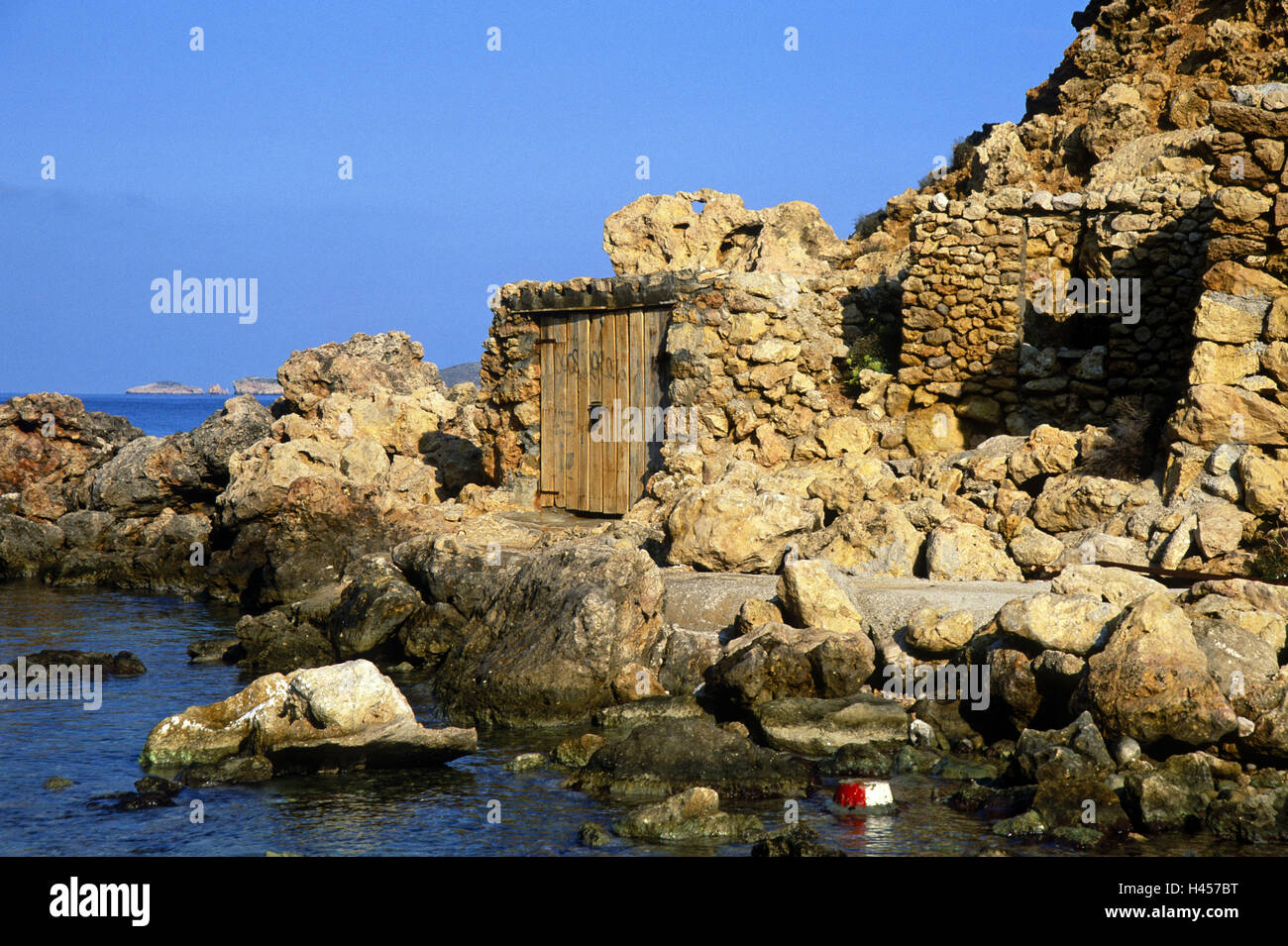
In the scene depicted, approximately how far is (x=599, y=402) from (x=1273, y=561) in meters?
9.68

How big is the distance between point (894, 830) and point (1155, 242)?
9.62 metres

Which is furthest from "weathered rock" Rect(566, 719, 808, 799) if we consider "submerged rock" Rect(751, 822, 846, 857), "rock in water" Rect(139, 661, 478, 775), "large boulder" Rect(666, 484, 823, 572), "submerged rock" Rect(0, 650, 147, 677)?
"submerged rock" Rect(0, 650, 147, 677)

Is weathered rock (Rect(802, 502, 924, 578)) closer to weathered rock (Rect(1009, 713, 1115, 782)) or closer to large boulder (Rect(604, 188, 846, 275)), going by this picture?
weathered rock (Rect(1009, 713, 1115, 782))

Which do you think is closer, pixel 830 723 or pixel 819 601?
pixel 830 723

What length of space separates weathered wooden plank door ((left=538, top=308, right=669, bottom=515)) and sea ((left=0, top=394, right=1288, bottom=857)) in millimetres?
6380

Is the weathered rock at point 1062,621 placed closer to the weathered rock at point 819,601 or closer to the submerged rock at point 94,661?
the weathered rock at point 819,601

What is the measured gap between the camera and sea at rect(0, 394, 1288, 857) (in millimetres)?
8094

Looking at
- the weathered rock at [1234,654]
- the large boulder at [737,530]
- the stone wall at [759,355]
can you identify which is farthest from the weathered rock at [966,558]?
the stone wall at [759,355]

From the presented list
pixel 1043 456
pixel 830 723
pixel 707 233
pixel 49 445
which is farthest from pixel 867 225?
pixel 49 445

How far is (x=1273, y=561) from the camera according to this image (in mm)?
11008

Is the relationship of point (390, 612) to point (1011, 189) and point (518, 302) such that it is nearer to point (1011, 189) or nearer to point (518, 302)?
point (518, 302)

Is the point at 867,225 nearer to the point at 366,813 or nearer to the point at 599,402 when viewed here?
the point at 599,402
